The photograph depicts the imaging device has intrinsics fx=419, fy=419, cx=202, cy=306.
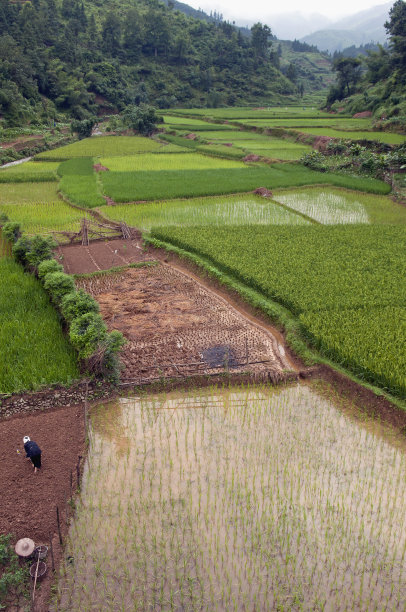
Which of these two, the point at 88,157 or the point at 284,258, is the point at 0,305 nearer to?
the point at 284,258

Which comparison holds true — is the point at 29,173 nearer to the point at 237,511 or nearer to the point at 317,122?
the point at 237,511

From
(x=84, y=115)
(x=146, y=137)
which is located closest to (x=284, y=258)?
(x=146, y=137)

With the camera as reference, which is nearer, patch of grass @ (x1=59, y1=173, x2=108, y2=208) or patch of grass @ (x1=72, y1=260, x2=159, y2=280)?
patch of grass @ (x1=72, y1=260, x2=159, y2=280)

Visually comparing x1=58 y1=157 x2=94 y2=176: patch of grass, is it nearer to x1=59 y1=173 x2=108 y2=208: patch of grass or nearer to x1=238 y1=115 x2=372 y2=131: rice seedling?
x1=59 y1=173 x2=108 y2=208: patch of grass

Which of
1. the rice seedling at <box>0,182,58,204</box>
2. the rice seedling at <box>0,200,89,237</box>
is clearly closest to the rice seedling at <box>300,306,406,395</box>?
the rice seedling at <box>0,200,89,237</box>

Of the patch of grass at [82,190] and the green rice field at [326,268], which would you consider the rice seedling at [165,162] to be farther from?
the green rice field at [326,268]

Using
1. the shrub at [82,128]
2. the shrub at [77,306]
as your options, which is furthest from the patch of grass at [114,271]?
the shrub at [82,128]

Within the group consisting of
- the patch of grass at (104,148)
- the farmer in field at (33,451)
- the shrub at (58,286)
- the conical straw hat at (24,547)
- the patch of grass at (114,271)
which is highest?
the patch of grass at (104,148)
